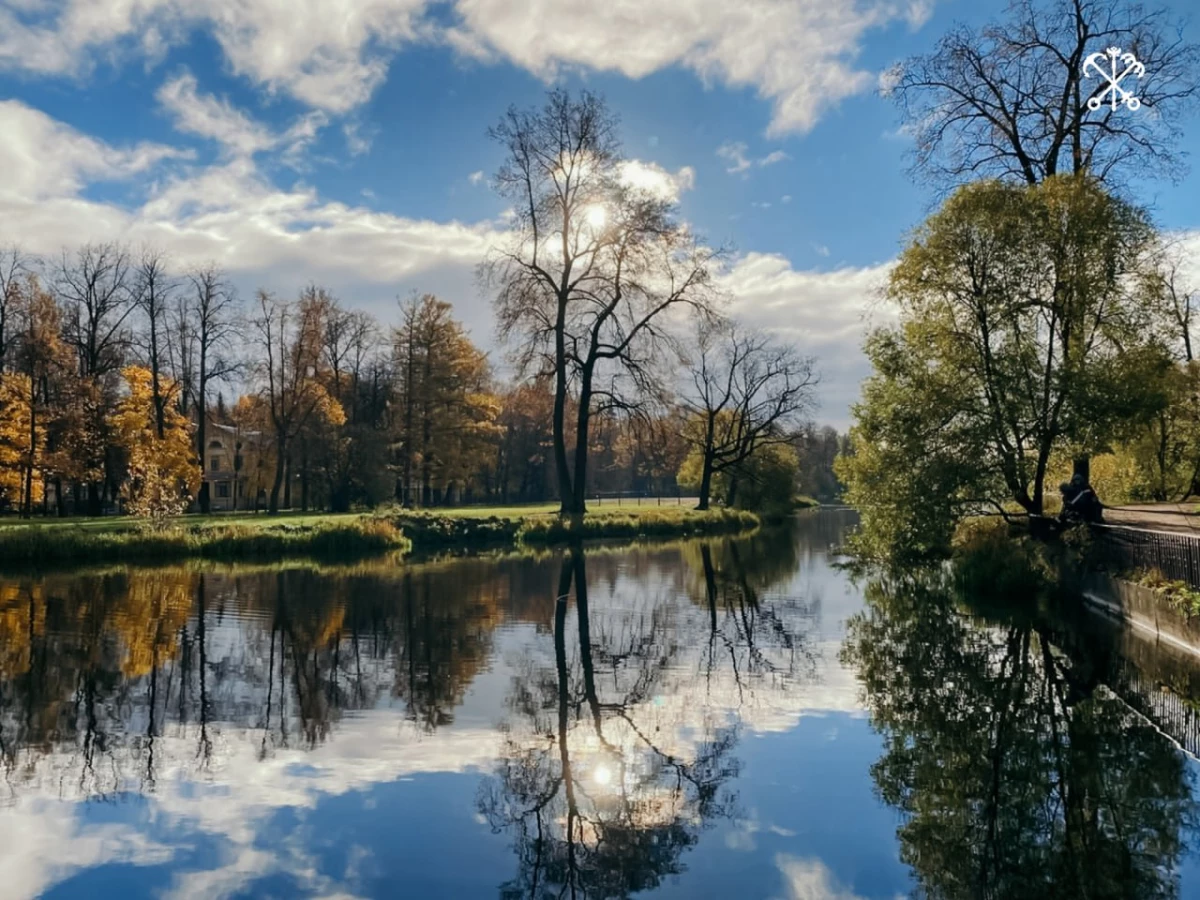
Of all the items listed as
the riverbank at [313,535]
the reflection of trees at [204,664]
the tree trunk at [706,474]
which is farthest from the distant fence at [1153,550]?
the tree trunk at [706,474]

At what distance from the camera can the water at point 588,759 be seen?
5941 millimetres

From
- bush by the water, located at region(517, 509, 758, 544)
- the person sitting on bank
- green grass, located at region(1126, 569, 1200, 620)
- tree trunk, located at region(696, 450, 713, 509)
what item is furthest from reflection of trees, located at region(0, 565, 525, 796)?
tree trunk, located at region(696, 450, 713, 509)

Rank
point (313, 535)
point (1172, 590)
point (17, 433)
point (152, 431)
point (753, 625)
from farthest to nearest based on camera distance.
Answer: point (152, 431), point (17, 433), point (313, 535), point (753, 625), point (1172, 590)

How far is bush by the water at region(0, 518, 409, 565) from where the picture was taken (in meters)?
26.1

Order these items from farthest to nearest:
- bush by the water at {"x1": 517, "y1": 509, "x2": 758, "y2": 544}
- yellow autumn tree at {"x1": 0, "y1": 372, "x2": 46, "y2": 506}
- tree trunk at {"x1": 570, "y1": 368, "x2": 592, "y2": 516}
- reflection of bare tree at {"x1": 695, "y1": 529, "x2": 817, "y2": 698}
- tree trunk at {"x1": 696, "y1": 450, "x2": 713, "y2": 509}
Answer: tree trunk at {"x1": 696, "y1": 450, "x2": 713, "y2": 509} < yellow autumn tree at {"x1": 0, "y1": 372, "x2": 46, "y2": 506} < tree trunk at {"x1": 570, "y1": 368, "x2": 592, "y2": 516} < bush by the water at {"x1": 517, "y1": 509, "x2": 758, "y2": 544} < reflection of bare tree at {"x1": 695, "y1": 529, "x2": 817, "y2": 698}

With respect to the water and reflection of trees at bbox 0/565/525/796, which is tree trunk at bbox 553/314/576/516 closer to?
reflection of trees at bbox 0/565/525/796

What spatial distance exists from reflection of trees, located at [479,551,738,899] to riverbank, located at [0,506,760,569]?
789 inches

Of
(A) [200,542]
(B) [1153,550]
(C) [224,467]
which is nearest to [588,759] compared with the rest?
(B) [1153,550]

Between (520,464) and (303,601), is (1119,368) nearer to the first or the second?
(303,601)

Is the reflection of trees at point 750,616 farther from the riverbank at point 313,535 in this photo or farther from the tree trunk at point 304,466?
the tree trunk at point 304,466

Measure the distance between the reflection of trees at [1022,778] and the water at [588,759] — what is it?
3cm

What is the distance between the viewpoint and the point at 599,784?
7.59 metres

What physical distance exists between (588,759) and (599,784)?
0.66 m

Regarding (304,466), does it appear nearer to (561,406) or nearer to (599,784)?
(561,406)
